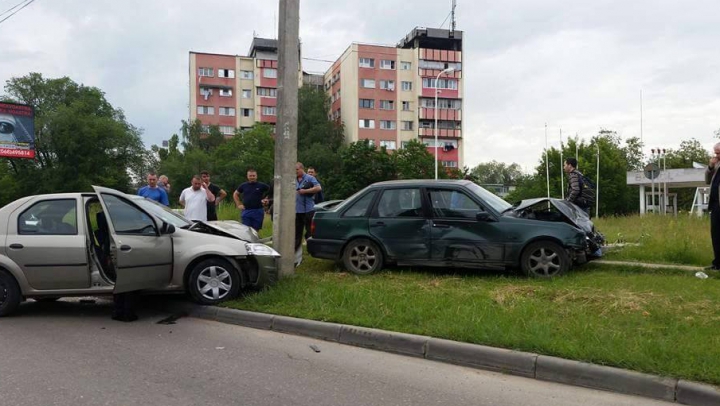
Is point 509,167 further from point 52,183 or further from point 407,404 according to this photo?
point 407,404

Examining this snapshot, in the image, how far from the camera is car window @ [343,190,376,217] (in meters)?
8.45

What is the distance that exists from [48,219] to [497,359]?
5.35 m

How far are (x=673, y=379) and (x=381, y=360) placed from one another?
7.81ft

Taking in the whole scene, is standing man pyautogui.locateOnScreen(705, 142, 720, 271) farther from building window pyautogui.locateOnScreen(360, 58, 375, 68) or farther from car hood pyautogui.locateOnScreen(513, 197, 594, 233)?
building window pyautogui.locateOnScreen(360, 58, 375, 68)

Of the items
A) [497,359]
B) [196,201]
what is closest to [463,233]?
[497,359]

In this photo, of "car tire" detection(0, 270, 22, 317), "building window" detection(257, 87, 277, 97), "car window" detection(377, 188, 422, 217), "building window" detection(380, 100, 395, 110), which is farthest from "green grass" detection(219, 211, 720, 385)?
"building window" detection(257, 87, 277, 97)

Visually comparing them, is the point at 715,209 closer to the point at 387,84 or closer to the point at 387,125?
the point at 387,125

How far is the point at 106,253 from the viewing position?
6480mm

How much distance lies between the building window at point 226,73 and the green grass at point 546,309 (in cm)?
7226

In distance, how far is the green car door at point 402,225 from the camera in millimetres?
8047

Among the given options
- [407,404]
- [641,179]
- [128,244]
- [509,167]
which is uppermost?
[509,167]

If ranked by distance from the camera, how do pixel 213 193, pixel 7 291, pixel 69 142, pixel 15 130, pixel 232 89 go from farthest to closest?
pixel 232 89 → pixel 69 142 → pixel 15 130 → pixel 213 193 → pixel 7 291

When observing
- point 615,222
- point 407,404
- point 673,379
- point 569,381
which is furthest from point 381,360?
point 615,222

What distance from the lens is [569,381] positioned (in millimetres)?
4395
